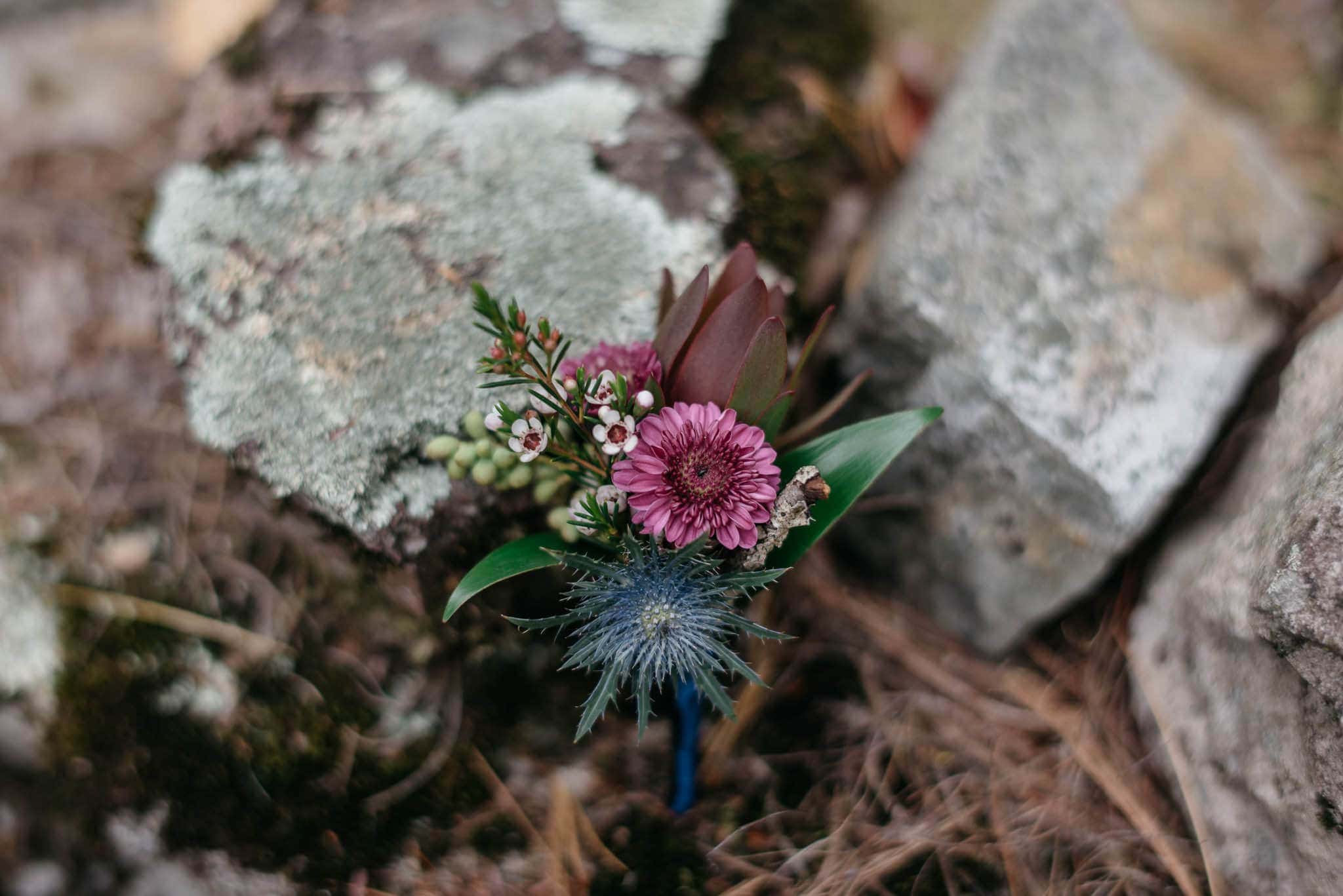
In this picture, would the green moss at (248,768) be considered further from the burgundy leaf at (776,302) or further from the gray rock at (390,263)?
the burgundy leaf at (776,302)

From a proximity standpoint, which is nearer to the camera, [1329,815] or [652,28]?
[1329,815]

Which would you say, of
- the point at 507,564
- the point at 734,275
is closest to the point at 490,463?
the point at 507,564

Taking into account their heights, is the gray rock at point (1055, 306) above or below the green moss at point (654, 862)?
above

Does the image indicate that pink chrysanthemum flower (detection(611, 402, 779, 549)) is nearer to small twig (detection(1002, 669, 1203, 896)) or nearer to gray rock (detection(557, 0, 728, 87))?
small twig (detection(1002, 669, 1203, 896))

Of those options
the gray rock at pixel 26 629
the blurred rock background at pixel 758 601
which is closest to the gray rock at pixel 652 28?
the blurred rock background at pixel 758 601

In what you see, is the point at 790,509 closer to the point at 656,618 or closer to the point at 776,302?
the point at 656,618

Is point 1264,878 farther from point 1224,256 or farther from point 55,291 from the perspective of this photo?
point 55,291
